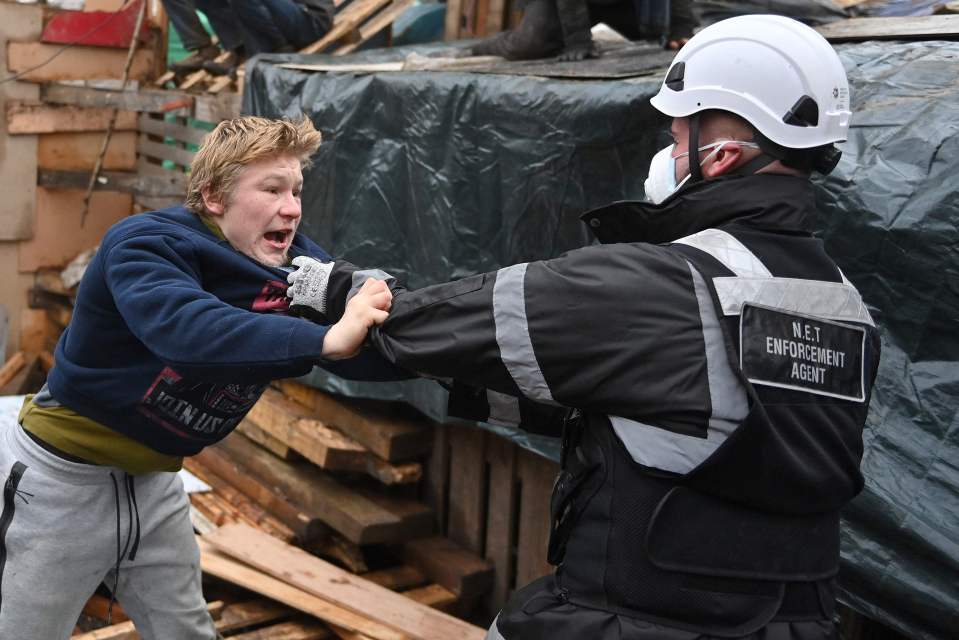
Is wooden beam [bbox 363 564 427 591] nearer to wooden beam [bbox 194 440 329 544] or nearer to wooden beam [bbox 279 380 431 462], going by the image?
wooden beam [bbox 194 440 329 544]

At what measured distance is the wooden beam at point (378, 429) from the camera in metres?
5.38

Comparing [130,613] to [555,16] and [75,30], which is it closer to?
[555,16]

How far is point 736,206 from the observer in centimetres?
222

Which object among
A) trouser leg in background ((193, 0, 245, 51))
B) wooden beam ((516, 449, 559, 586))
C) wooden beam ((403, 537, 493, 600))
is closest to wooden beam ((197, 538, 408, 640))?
wooden beam ((403, 537, 493, 600))

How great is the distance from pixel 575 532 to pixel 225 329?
92 cm

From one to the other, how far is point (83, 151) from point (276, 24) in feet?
7.82

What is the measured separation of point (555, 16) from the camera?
6008 mm

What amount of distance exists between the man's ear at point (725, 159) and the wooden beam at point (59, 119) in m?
7.27

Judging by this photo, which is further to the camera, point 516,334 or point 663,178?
point 663,178

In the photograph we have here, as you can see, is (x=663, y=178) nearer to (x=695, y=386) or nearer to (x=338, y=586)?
(x=695, y=386)

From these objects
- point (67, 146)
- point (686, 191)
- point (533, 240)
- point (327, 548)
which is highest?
point (686, 191)

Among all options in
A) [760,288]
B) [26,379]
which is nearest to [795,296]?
[760,288]

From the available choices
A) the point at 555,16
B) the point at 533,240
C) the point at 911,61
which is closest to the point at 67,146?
the point at 555,16

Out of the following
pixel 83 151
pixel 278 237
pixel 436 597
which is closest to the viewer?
pixel 278 237
